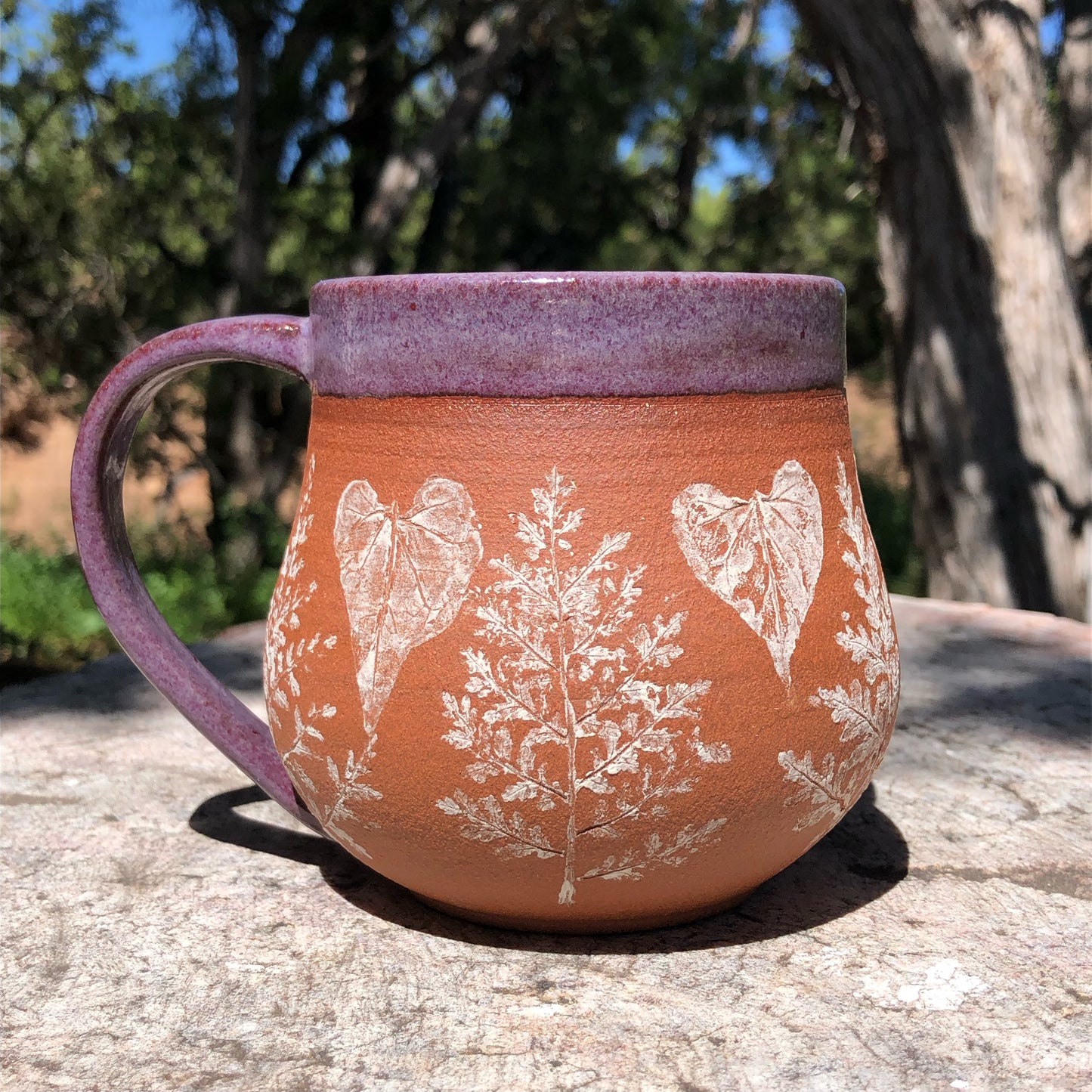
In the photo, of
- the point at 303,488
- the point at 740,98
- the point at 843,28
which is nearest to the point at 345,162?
the point at 740,98

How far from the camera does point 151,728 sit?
212cm

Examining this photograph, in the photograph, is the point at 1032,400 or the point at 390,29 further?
the point at 390,29

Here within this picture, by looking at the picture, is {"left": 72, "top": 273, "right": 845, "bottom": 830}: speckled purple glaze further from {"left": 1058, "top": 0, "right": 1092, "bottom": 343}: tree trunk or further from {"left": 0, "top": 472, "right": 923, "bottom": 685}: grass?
{"left": 1058, "top": 0, "right": 1092, "bottom": 343}: tree trunk

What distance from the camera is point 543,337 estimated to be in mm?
1172

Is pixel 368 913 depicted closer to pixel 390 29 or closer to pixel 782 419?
pixel 782 419

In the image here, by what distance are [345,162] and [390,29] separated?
0.62m

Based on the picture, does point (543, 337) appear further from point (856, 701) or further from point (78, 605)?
point (78, 605)

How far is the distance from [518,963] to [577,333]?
25.2 inches

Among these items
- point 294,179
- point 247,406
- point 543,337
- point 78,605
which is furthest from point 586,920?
point 294,179

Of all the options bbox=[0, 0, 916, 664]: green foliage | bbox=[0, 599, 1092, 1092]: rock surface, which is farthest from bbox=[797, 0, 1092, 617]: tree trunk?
bbox=[0, 599, 1092, 1092]: rock surface

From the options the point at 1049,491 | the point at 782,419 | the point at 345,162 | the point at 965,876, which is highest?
the point at 345,162

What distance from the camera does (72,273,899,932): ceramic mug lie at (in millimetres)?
1164

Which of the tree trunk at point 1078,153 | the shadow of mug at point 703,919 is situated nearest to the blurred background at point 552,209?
the tree trunk at point 1078,153

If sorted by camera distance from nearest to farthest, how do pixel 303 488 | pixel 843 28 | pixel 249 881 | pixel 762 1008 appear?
pixel 762 1008
pixel 303 488
pixel 249 881
pixel 843 28
